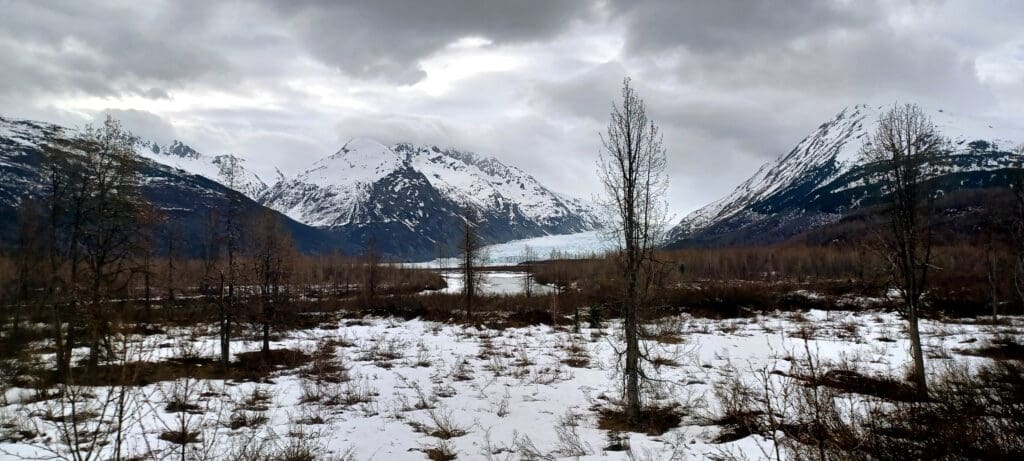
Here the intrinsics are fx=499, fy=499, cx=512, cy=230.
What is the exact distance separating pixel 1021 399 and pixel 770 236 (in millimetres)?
194357

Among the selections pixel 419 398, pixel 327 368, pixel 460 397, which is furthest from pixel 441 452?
A: pixel 327 368

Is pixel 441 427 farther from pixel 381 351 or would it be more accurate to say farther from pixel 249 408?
pixel 381 351

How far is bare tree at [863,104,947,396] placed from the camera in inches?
463

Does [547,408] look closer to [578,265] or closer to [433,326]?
[433,326]

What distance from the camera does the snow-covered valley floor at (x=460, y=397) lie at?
342 inches

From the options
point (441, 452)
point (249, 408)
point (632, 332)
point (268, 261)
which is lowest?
point (441, 452)

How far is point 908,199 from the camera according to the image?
11.9m

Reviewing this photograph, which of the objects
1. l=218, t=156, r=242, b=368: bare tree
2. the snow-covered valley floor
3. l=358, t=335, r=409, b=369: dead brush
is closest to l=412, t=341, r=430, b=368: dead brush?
the snow-covered valley floor

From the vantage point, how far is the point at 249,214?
58.4ft

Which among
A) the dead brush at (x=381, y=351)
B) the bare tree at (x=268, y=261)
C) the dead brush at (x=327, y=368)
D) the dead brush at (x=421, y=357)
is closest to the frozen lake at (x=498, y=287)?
the dead brush at (x=381, y=351)

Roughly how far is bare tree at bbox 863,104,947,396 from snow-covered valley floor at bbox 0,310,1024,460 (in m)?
2.50

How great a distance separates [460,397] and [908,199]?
39.6ft

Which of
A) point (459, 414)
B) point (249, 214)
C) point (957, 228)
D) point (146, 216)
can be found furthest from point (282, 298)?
point (957, 228)

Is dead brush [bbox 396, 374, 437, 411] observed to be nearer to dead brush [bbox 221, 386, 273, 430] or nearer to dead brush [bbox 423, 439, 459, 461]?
dead brush [bbox 423, 439, 459, 461]
